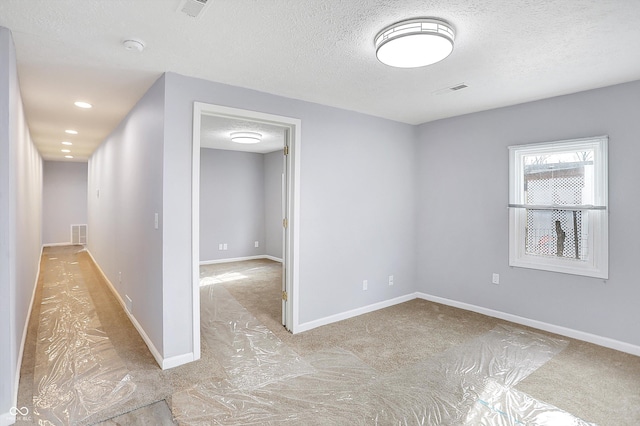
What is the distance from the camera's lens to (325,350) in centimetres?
303

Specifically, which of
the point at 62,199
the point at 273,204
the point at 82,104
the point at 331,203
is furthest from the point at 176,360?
the point at 62,199

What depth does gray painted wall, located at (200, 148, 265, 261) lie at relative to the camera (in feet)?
23.3

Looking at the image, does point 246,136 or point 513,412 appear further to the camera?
point 246,136

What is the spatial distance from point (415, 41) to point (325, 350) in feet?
8.45

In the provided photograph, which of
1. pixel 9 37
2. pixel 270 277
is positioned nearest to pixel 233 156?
pixel 270 277

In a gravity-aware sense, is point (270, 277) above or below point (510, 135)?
below

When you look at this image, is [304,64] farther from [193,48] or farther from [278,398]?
[278,398]

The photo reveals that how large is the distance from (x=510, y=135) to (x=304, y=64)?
Answer: 101 inches

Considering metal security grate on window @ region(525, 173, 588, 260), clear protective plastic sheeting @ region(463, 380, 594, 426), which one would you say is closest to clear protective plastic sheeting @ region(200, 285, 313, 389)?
clear protective plastic sheeting @ region(463, 380, 594, 426)

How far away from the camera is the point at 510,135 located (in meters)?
3.72

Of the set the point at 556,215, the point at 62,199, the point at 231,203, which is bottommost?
the point at 556,215

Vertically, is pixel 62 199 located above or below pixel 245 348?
above

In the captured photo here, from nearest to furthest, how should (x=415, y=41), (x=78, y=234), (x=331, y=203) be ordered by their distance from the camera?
1. (x=415, y=41)
2. (x=331, y=203)
3. (x=78, y=234)

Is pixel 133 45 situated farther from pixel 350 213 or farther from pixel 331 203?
pixel 350 213
